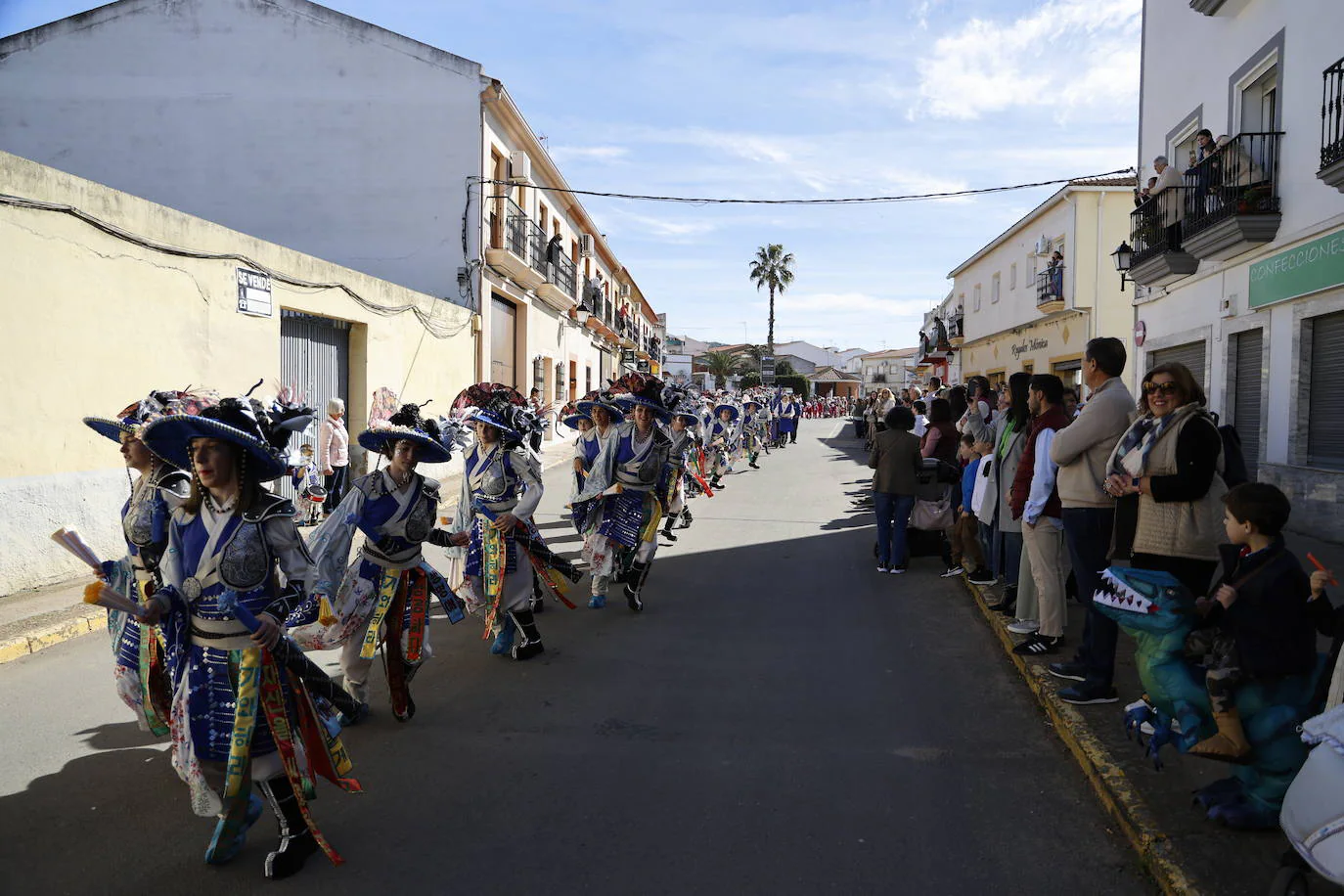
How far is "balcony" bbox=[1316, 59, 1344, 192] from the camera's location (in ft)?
28.1

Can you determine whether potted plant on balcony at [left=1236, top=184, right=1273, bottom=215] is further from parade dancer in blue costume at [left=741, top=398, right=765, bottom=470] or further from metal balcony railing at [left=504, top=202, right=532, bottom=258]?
metal balcony railing at [left=504, top=202, right=532, bottom=258]

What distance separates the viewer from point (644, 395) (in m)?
7.85

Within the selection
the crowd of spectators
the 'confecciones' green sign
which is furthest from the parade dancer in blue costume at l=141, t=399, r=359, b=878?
the 'confecciones' green sign

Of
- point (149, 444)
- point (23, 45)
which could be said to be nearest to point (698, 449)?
point (149, 444)

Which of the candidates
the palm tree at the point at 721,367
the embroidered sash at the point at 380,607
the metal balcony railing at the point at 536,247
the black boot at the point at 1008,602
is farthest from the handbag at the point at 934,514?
the palm tree at the point at 721,367

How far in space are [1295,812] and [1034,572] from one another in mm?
2908

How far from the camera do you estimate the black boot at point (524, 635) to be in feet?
18.8

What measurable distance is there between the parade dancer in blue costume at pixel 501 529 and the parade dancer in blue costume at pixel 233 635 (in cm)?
236

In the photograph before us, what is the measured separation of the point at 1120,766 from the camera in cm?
382

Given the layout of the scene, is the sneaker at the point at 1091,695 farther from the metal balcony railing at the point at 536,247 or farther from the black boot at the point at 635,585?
the metal balcony railing at the point at 536,247

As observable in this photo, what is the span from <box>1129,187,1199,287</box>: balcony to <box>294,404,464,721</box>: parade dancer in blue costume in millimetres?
11904

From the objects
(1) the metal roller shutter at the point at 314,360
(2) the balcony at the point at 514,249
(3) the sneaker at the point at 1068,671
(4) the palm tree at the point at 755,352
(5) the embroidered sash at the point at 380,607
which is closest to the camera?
(5) the embroidered sash at the point at 380,607

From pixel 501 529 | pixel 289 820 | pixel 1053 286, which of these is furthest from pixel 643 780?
pixel 1053 286

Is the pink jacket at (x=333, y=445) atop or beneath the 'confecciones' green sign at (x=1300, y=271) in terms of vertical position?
beneath
